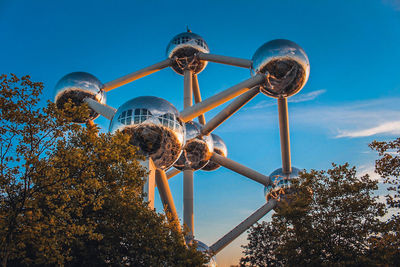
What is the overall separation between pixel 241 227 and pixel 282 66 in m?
9.10

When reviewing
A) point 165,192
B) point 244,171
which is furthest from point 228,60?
point 165,192

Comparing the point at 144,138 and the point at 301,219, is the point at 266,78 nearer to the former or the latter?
the point at 301,219

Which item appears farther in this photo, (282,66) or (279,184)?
(279,184)

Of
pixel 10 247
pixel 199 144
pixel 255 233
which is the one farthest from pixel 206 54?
pixel 10 247

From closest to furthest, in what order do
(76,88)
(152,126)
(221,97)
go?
(152,126), (221,97), (76,88)

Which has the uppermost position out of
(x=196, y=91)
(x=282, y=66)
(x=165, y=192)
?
(x=196, y=91)

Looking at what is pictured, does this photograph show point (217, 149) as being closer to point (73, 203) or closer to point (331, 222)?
point (331, 222)

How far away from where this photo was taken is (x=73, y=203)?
372 inches

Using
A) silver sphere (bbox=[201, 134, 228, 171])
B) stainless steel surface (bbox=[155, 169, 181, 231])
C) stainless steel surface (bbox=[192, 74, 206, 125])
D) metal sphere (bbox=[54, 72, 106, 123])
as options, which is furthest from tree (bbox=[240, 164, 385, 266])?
stainless steel surface (bbox=[192, 74, 206, 125])

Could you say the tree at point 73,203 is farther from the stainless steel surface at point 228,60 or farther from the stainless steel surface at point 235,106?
the stainless steel surface at point 228,60

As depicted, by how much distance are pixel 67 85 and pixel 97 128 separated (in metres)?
11.3

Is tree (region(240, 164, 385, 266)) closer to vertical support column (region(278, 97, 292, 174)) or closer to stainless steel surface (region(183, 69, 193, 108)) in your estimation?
vertical support column (region(278, 97, 292, 174))

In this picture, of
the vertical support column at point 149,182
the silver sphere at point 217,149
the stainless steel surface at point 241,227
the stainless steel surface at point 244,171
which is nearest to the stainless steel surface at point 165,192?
the vertical support column at point 149,182

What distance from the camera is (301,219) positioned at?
1430 cm
